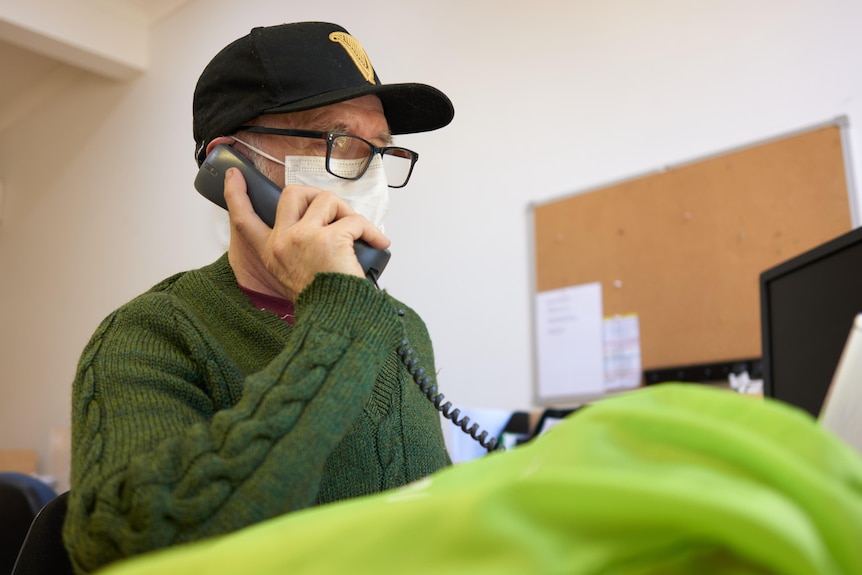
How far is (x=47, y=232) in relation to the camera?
5.35 m

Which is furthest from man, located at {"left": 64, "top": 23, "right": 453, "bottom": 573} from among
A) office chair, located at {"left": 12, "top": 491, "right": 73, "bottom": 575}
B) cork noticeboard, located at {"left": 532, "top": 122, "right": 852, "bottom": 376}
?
cork noticeboard, located at {"left": 532, "top": 122, "right": 852, "bottom": 376}

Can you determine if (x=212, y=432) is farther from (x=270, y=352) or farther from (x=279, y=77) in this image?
(x=279, y=77)

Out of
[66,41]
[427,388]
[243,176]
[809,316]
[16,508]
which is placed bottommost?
[16,508]

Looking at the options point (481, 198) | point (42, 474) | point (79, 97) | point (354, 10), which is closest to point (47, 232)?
point (79, 97)

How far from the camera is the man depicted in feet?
2.50

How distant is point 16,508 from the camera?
1.61 metres

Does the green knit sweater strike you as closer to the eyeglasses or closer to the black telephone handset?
the black telephone handset

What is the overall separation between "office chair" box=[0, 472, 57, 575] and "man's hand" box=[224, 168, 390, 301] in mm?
818

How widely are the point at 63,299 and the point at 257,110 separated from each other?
4201mm

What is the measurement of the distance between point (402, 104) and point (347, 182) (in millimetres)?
209

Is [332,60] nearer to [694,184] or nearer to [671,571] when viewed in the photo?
[671,571]

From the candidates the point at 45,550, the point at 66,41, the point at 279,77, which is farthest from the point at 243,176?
the point at 66,41

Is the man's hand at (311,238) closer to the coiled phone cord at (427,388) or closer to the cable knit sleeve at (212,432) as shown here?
the cable knit sleeve at (212,432)

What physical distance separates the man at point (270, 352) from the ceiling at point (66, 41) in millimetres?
3439
